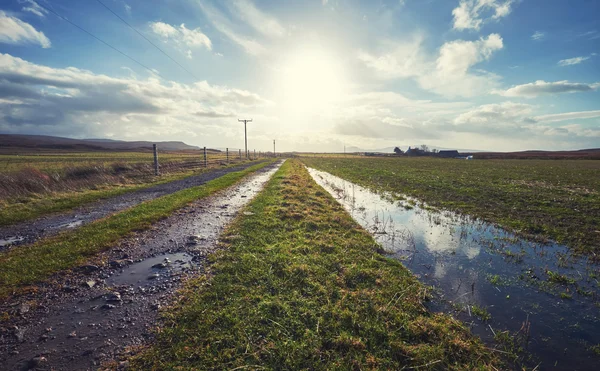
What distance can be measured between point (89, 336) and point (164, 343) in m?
1.23

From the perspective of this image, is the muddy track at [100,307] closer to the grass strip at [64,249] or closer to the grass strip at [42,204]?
the grass strip at [64,249]

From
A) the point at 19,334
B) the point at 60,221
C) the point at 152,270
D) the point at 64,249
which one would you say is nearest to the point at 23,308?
the point at 19,334

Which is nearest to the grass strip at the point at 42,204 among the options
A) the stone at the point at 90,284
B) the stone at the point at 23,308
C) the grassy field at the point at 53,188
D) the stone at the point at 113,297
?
the grassy field at the point at 53,188

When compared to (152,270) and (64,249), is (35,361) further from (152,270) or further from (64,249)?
(64,249)

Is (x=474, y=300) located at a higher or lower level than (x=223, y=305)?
lower

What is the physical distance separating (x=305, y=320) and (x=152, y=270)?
157 inches

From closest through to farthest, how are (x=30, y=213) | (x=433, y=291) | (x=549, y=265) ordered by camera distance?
(x=433, y=291) → (x=549, y=265) → (x=30, y=213)

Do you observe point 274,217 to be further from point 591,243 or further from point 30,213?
point 591,243

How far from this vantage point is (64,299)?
458cm

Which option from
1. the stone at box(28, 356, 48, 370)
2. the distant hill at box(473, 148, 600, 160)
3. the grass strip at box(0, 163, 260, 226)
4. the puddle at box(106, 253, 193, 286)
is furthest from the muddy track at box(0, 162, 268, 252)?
the distant hill at box(473, 148, 600, 160)

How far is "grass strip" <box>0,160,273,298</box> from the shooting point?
16.9 feet

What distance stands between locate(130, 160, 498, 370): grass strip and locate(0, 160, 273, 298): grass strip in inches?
129

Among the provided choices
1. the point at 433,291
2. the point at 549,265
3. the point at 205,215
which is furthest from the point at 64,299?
the point at 549,265

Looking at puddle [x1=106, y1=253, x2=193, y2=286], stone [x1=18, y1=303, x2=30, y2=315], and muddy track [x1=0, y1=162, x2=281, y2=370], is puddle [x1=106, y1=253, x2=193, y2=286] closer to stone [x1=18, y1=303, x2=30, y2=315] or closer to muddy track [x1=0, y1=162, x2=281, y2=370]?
muddy track [x1=0, y1=162, x2=281, y2=370]
